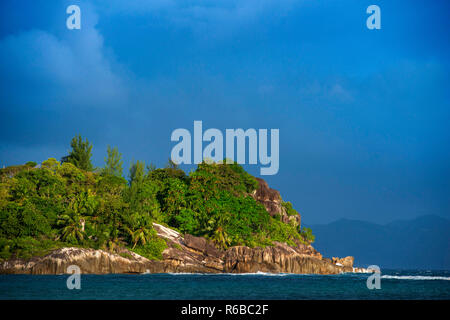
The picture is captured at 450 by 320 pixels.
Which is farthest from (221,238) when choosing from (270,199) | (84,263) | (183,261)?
(270,199)

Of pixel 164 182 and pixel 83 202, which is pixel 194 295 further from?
pixel 164 182

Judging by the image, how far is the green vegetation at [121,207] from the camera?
180 feet

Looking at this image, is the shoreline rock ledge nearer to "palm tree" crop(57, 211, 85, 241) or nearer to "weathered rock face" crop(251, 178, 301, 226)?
"palm tree" crop(57, 211, 85, 241)

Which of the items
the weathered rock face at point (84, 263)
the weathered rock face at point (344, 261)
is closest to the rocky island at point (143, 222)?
the weathered rock face at point (84, 263)

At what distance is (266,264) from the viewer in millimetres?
69250

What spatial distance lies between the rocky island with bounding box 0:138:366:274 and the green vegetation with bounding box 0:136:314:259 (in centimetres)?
14

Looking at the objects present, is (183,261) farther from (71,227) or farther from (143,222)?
(71,227)

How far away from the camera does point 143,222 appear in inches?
2410

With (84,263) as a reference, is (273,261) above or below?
above

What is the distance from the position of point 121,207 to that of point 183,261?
11142mm

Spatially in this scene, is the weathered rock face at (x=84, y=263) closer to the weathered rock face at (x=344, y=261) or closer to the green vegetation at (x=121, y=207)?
the green vegetation at (x=121, y=207)

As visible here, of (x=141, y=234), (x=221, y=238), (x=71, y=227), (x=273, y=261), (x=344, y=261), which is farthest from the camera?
(x=344, y=261)
